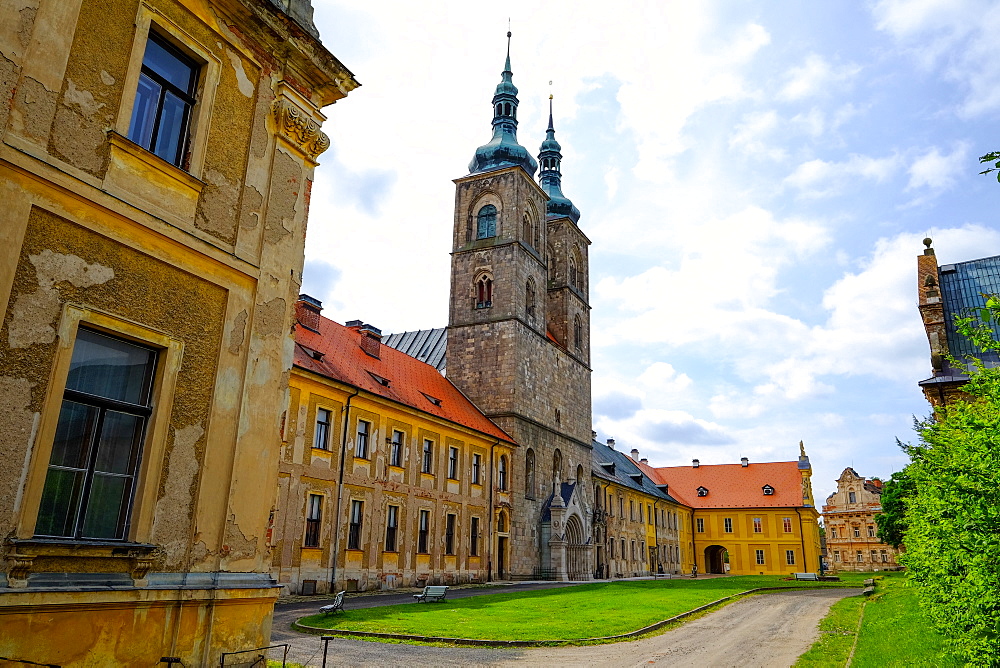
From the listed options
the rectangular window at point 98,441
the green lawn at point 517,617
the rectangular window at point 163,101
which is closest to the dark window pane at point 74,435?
the rectangular window at point 98,441

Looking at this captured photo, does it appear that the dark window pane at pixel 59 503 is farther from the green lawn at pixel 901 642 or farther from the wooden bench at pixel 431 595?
the wooden bench at pixel 431 595

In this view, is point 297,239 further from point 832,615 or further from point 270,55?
point 832,615

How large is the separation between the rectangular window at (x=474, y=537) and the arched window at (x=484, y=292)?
13316 mm

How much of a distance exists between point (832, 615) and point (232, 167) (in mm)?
20559

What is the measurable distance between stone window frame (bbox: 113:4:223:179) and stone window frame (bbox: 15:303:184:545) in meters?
1.86

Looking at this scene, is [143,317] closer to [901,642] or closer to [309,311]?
[901,642]

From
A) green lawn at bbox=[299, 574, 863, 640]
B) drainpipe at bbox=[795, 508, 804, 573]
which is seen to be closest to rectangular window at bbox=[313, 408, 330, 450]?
green lawn at bbox=[299, 574, 863, 640]

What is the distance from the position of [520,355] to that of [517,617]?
2287 centimetres

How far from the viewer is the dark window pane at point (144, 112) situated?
24.7 feet

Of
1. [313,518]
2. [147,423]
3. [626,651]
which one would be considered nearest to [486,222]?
[313,518]

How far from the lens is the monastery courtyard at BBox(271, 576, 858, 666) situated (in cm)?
1170

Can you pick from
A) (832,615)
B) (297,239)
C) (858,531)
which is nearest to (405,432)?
(832,615)

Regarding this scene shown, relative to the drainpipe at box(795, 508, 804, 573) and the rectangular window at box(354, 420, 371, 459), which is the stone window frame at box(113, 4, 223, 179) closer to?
the rectangular window at box(354, 420, 371, 459)

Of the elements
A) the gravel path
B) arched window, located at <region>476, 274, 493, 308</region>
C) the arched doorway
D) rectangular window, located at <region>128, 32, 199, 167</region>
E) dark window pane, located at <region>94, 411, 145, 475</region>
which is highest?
arched window, located at <region>476, 274, 493, 308</region>
